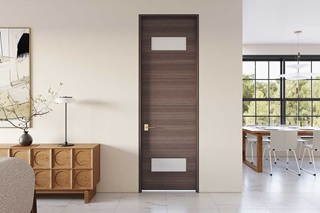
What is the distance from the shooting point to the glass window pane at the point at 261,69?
24.7ft

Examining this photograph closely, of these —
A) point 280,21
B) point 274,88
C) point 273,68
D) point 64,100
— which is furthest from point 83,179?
point 273,68

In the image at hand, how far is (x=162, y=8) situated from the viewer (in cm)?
426

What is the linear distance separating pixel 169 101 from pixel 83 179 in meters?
1.60

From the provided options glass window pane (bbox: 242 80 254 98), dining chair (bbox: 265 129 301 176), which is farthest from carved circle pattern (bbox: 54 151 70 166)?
glass window pane (bbox: 242 80 254 98)

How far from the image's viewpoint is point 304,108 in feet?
24.9

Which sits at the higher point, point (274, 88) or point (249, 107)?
point (274, 88)

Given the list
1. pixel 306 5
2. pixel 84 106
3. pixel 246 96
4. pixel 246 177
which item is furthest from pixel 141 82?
pixel 246 96

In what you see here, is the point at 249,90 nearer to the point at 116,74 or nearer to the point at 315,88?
the point at 315,88

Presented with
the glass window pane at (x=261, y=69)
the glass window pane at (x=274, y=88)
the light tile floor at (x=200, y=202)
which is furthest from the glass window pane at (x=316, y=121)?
the light tile floor at (x=200, y=202)

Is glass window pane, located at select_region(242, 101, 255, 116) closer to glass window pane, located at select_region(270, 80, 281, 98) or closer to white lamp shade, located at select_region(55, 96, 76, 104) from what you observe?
glass window pane, located at select_region(270, 80, 281, 98)

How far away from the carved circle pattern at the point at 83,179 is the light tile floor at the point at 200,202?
25 cm

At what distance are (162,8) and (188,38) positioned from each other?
565 millimetres

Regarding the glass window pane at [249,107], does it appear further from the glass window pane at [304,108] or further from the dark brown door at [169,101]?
the dark brown door at [169,101]

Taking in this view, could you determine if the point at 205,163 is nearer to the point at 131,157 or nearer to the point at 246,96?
the point at 131,157
